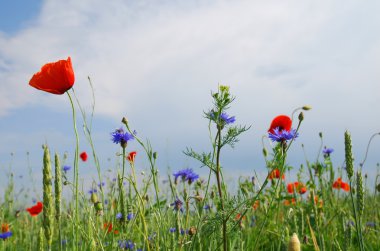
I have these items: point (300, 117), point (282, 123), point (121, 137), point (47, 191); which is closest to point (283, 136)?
point (300, 117)

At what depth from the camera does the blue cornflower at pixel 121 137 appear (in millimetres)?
2381

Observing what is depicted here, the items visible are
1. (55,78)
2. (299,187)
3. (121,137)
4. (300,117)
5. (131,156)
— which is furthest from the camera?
(299,187)

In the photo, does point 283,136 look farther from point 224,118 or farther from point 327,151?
Answer: point 327,151

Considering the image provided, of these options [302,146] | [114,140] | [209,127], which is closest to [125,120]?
[114,140]

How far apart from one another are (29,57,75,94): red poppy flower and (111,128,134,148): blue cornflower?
1.16ft

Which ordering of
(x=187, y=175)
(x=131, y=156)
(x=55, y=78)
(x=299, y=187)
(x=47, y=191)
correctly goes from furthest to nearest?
1. (x=299, y=187)
2. (x=187, y=175)
3. (x=131, y=156)
4. (x=55, y=78)
5. (x=47, y=191)

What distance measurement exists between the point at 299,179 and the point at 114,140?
283 cm

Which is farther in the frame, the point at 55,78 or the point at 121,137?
the point at 121,137

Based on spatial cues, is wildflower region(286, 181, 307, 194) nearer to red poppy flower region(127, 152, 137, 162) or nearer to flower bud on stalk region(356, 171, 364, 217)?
red poppy flower region(127, 152, 137, 162)

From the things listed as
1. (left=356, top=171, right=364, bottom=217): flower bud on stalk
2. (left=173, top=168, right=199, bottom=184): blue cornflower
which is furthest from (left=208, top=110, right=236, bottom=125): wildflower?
(left=173, top=168, right=199, bottom=184): blue cornflower

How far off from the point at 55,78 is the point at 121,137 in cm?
46

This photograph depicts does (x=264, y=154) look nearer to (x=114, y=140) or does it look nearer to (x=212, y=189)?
(x=212, y=189)

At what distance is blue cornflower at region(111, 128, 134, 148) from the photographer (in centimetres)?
238

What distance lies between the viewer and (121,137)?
7.82 ft
